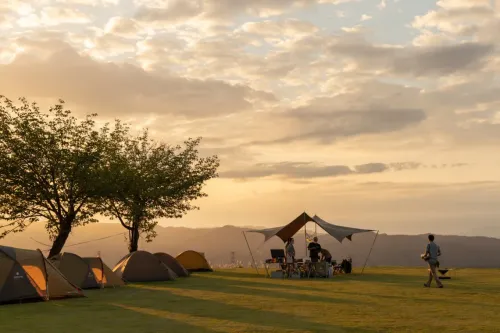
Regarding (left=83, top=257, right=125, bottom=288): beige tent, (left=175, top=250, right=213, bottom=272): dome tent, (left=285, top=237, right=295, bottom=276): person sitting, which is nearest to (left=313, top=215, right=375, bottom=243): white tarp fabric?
(left=285, top=237, right=295, bottom=276): person sitting

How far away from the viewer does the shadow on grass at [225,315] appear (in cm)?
1289

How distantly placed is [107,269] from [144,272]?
350cm

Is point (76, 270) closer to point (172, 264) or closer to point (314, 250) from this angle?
point (172, 264)

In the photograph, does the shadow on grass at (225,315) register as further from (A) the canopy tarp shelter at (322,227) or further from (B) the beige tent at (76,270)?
(A) the canopy tarp shelter at (322,227)

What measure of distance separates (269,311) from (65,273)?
10.9 m

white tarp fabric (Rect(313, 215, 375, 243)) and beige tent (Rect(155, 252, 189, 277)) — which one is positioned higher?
white tarp fabric (Rect(313, 215, 375, 243))

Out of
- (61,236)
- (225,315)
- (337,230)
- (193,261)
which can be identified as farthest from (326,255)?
(225,315)

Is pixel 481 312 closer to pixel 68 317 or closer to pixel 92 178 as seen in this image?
pixel 68 317

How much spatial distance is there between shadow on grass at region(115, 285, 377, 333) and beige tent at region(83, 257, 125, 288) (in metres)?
5.06

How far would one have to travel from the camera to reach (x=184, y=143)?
44.2 metres

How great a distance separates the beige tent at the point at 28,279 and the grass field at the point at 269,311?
2.24 ft

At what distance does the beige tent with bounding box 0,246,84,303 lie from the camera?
740 inches

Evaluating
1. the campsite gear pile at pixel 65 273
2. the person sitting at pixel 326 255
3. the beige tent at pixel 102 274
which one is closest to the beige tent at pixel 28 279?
the campsite gear pile at pixel 65 273

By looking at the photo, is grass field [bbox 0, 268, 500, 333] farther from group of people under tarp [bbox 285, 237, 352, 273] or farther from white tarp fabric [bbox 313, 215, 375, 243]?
white tarp fabric [bbox 313, 215, 375, 243]
